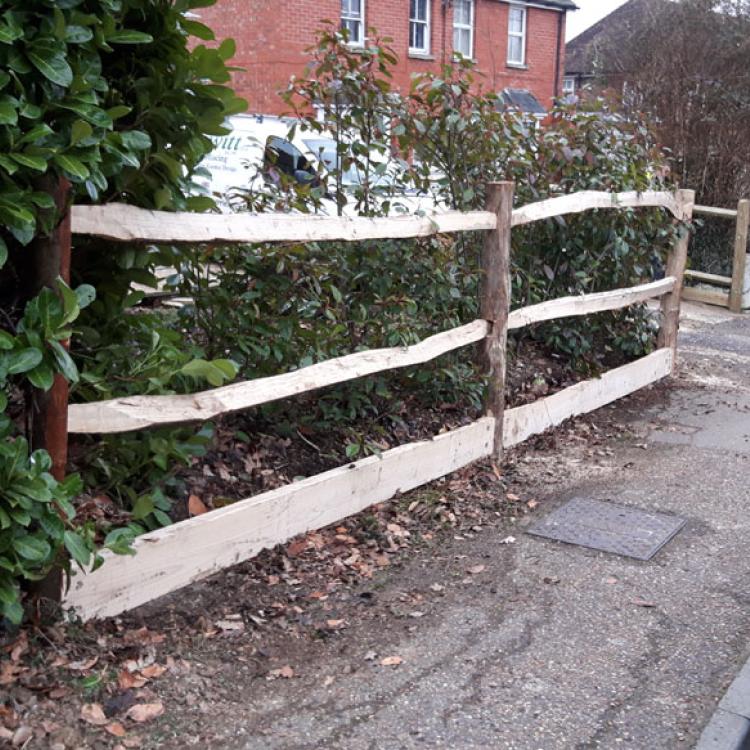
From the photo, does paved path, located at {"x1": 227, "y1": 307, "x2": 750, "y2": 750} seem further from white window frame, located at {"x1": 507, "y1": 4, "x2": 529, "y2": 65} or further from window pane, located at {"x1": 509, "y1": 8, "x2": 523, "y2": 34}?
window pane, located at {"x1": 509, "y1": 8, "x2": 523, "y2": 34}

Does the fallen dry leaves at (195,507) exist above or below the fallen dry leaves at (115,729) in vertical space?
above

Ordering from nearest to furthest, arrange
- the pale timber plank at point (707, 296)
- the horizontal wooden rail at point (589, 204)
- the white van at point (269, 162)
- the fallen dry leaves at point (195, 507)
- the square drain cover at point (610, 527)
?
the fallen dry leaves at point (195, 507)
the square drain cover at point (610, 527)
the white van at point (269, 162)
the horizontal wooden rail at point (589, 204)
the pale timber plank at point (707, 296)

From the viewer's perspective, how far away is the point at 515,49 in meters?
30.6

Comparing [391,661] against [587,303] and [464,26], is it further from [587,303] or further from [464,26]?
[464,26]

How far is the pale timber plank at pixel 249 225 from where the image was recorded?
3.47 metres

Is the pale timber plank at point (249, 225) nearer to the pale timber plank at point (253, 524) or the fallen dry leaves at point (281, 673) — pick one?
the pale timber plank at point (253, 524)

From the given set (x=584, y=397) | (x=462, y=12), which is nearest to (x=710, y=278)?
(x=584, y=397)

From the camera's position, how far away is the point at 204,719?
10.9ft

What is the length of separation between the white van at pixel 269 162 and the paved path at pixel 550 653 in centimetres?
197

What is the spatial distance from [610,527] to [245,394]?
2163 millimetres

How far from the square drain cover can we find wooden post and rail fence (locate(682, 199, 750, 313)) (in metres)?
7.94

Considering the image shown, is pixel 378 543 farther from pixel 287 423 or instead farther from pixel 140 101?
pixel 140 101

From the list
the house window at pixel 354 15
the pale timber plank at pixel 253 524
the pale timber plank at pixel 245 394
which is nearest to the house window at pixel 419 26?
the house window at pixel 354 15

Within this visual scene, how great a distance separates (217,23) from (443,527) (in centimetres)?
2226
